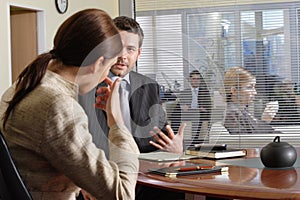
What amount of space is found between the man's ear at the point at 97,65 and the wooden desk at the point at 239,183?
508mm

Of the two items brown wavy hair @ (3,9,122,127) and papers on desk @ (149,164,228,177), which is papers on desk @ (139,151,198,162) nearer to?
papers on desk @ (149,164,228,177)

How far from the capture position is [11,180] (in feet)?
4.14

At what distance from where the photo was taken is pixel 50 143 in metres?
1.29

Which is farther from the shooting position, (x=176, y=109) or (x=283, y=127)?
(x=283, y=127)

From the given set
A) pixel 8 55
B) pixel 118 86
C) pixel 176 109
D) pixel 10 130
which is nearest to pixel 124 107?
pixel 118 86

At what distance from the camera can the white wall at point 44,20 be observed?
4539mm

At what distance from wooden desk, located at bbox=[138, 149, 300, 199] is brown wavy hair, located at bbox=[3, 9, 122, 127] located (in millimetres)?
534

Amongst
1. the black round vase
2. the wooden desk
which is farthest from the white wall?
the black round vase

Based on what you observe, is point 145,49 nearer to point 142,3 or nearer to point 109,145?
point 109,145

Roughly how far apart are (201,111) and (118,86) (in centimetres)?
25

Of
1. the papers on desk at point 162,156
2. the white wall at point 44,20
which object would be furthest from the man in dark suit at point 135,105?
the white wall at point 44,20

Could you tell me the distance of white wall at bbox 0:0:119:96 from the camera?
4539 millimetres

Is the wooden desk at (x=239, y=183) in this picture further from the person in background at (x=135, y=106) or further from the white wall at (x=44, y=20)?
the white wall at (x=44, y=20)

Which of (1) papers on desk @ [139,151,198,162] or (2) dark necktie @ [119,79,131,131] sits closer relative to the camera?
(2) dark necktie @ [119,79,131,131]
